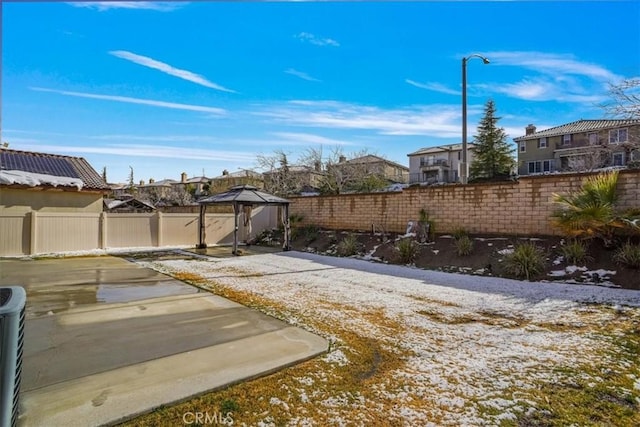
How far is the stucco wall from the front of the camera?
12672 mm

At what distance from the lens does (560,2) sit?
24.0 ft

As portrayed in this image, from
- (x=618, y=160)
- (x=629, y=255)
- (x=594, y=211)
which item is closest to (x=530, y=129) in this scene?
(x=618, y=160)

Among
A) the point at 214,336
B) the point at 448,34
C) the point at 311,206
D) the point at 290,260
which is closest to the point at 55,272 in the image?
the point at 290,260

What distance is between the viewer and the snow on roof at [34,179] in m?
12.4

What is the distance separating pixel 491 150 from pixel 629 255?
2655 centimetres

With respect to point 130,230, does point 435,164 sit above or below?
above

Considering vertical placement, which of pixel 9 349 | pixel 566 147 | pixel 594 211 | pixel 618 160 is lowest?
pixel 9 349

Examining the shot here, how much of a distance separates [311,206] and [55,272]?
32.6ft

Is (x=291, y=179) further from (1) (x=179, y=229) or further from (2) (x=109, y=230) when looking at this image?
(2) (x=109, y=230)

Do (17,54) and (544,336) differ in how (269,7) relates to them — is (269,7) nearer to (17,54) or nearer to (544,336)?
(17,54)

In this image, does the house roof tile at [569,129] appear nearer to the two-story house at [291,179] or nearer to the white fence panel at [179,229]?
the two-story house at [291,179]

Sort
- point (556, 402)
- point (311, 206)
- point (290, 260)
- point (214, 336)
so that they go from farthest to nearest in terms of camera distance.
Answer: point (311, 206) < point (290, 260) < point (214, 336) < point (556, 402)

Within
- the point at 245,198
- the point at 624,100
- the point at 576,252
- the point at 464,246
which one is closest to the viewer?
the point at 576,252

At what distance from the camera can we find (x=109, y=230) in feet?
45.8
